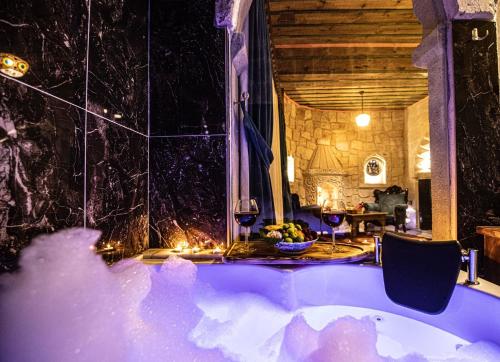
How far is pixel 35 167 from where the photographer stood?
0.85 metres

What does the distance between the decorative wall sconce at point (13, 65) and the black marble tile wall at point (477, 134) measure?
6.61 feet

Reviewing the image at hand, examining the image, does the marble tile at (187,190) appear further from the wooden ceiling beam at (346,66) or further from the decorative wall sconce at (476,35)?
the wooden ceiling beam at (346,66)

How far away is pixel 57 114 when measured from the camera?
941mm

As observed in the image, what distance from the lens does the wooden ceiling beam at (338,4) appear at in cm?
293

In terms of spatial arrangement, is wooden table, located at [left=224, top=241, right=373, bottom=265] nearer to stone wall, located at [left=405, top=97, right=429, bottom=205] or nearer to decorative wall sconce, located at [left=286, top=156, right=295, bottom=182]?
decorative wall sconce, located at [left=286, top=156, right=295, bottom=182]

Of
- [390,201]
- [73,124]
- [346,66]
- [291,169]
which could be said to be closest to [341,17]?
[346,66]

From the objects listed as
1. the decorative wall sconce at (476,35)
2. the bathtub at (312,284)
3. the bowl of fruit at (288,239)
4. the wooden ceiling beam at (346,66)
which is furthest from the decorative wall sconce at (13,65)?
the wooden ceiling beam at (346,66)

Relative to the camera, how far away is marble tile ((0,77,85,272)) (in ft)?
2.51

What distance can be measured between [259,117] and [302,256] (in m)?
1.30

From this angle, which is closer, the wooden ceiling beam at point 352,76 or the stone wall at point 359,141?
the wooden ceiling beam at point 352,76

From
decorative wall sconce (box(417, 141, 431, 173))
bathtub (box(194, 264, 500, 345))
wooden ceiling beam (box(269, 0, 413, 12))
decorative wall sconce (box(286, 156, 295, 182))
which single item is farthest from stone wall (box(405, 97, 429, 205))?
bathtub (box(194, 264, 500, 345))

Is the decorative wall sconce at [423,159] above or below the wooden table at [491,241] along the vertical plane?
above

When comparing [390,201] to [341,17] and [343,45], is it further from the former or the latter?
[341,17]

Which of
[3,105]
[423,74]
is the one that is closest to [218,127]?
[3,105]
